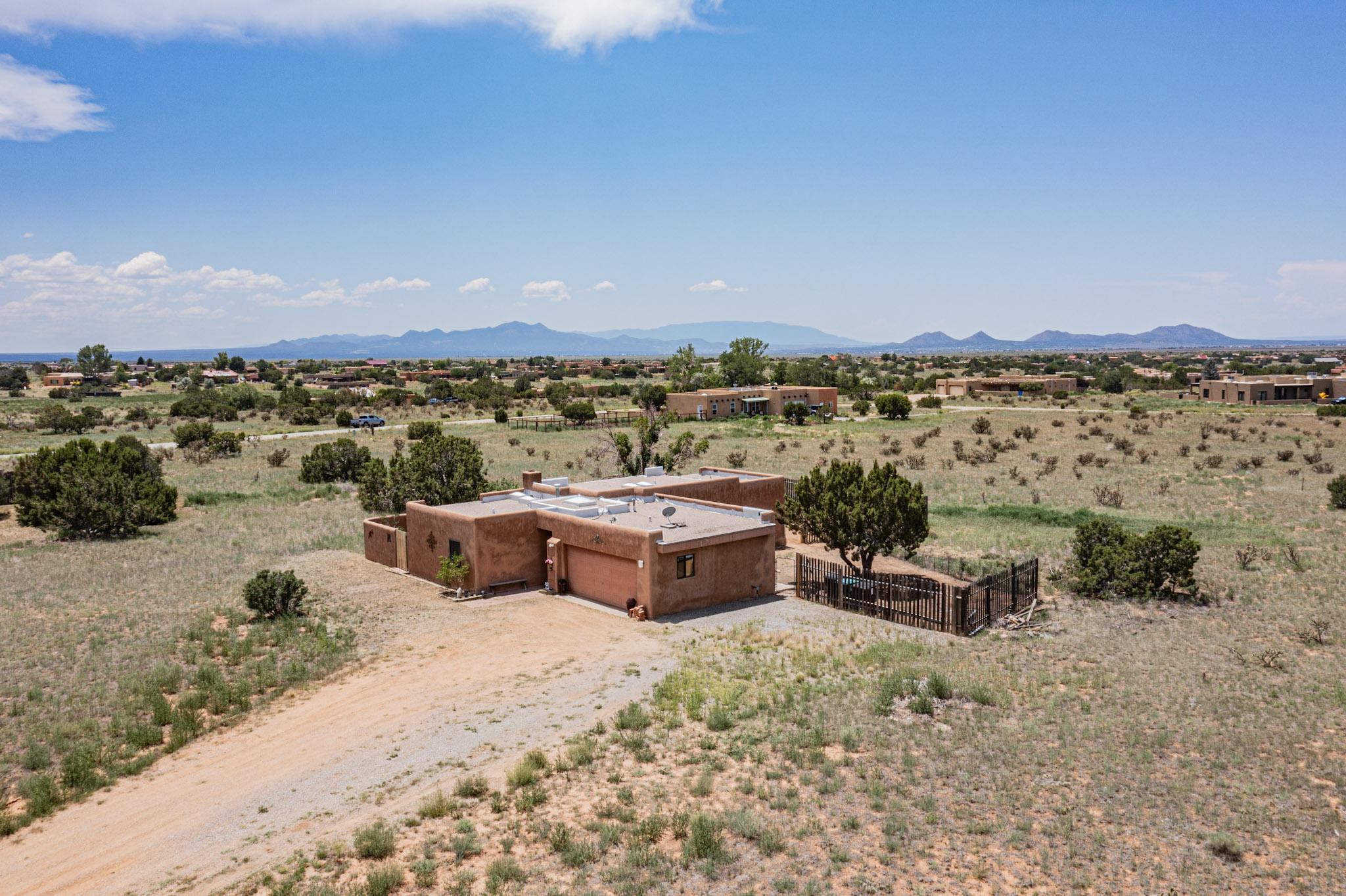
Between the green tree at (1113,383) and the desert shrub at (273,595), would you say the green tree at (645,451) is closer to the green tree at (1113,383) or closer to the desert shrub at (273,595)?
the desert shrub at (273,595)

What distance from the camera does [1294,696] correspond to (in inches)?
594

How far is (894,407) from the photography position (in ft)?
257

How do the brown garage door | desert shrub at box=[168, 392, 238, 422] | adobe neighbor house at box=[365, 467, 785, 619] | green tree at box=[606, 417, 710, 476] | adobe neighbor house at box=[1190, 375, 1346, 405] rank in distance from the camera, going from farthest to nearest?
adobe neighbor house at box=[1190, 375, 1346, 405], desert shrub at box=[168, 392, 238, 422], green tree at box=[606, 417, 710, 476], the brown garage door, adobe neighbor house at box=[365, 467, 785, 619]

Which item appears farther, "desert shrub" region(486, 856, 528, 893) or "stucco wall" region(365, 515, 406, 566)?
"stucco wall" region(365, 515, 406, 566)

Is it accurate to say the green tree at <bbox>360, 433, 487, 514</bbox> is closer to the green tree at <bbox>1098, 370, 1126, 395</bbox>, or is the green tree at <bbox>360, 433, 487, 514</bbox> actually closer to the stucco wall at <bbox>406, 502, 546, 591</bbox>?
the stucco wall at <bbox>406, 502, 546, 591</bbox>

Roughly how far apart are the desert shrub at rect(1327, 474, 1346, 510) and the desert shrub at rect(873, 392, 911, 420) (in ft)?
147

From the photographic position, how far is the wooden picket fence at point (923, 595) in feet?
66.9

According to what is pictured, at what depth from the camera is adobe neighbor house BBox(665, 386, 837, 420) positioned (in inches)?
3322

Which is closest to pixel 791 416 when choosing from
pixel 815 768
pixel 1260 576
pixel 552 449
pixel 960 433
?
pixel 960 433

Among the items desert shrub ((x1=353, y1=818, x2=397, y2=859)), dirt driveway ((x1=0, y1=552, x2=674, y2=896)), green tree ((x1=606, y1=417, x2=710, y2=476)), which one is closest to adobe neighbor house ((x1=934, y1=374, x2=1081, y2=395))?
green tree ((x1=606, y1=417, x2=710, y2=476))

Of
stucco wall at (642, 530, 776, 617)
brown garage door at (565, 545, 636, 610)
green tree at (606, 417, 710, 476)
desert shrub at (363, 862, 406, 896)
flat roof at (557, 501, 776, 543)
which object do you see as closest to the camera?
desert shrub at (363, 862, 406, 896)

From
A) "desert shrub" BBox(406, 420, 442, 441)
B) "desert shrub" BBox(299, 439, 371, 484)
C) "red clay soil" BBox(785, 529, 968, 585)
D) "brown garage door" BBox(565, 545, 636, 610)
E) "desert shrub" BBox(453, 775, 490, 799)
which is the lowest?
"red clay soil" BBox(785, 529, 968, 585)

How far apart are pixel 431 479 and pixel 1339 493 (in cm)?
3546

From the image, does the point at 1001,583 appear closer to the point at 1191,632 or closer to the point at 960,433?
the point at 1191,632
